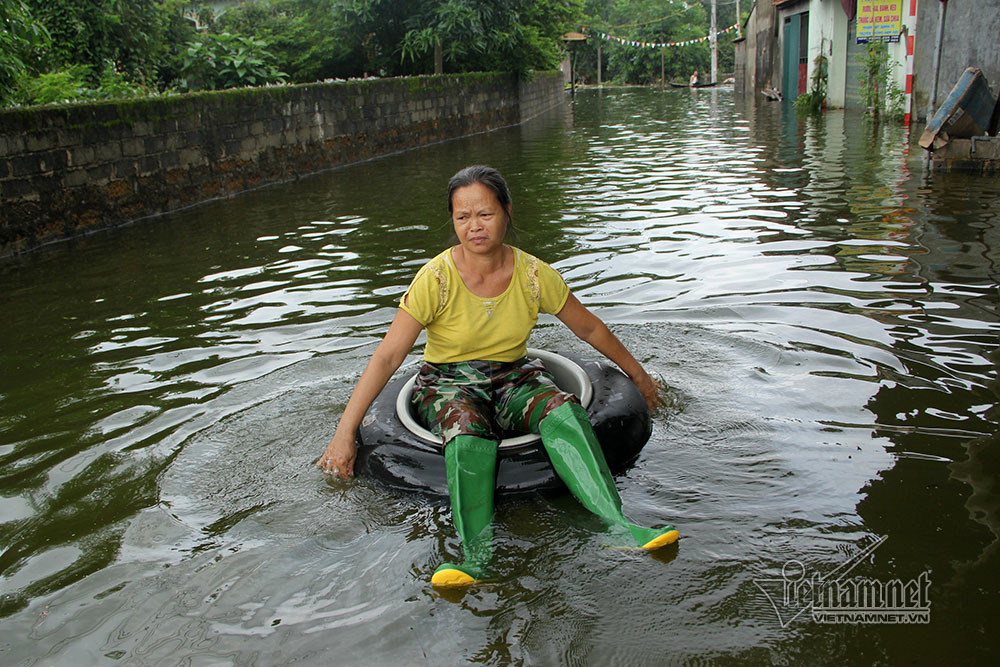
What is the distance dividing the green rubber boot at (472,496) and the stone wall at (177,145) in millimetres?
7109

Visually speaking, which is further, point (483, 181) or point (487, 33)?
point (487, 33)

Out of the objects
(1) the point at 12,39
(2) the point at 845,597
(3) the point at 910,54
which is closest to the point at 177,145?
(1) the point at 12,39

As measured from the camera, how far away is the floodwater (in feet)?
8.36

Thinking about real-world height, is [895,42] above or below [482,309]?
above

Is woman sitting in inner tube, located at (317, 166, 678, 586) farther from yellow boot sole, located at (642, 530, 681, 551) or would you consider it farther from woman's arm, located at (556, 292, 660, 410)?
yellow boot sole, located at (642, 530, 681, 551)

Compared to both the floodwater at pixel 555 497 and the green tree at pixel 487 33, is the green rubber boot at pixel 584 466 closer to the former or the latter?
the floodwater at pixel 555 497

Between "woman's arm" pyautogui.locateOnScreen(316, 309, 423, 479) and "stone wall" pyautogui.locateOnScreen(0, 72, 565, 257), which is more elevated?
"stone wall" pyautogui.locateOnScreen(0, 72, 565, 257)

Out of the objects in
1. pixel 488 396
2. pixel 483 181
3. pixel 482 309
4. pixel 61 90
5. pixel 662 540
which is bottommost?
pixel 662 540

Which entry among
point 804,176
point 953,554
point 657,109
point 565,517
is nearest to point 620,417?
point 565,517

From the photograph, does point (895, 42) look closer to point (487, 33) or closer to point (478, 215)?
point (487, 33)

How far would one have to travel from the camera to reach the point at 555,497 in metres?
3.29

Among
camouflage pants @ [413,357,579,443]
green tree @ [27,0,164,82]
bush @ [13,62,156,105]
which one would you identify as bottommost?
camouflage pants @ [413,357,579,443]

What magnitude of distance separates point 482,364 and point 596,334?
53 centimetres

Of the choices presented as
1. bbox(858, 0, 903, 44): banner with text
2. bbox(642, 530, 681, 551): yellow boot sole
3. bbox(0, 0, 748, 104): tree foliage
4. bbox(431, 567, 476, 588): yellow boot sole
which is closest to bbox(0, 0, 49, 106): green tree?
bbox(0, 0, 748, 104): tree foliage
